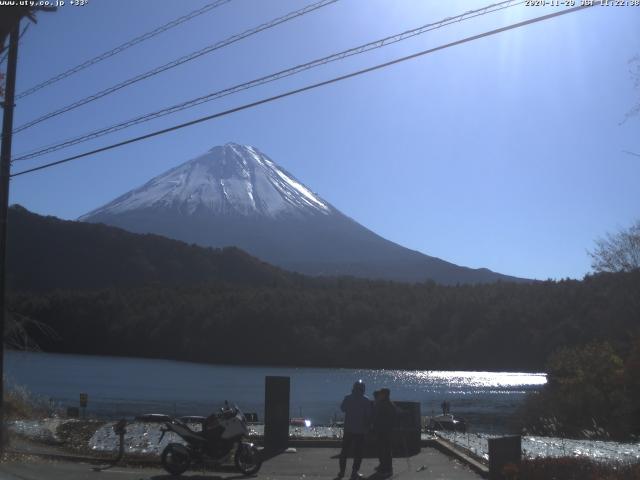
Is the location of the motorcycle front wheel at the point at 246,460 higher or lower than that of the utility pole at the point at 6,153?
lower

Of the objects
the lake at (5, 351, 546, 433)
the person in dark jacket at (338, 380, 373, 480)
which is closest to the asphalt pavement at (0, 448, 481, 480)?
the person in dark jacket at (338, 380, 373, 480)

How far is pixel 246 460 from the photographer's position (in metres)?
12.3

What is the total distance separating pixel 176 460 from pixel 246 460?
38.8 inches

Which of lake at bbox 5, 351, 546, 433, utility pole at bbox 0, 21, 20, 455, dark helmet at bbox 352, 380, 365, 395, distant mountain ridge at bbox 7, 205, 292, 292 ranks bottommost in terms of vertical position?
lake at bbox 5, 351, 546, 433

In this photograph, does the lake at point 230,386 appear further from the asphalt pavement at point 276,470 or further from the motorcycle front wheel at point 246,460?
the motorcycle front wheel at point 246,460

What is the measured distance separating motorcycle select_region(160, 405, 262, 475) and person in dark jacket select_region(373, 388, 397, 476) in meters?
1.82

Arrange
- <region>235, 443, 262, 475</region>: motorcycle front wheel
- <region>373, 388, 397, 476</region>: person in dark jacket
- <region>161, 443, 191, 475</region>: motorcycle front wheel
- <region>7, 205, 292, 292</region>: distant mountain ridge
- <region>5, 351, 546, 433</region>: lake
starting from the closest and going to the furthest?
1. <region>373, 388, 397, 476</region>: person in dark jacket
2. <region>161, 443, 191, 475</region>: motorcycle front wheel
3. <region>235, 443, 262, 475</region>: motorcycle front wheel
4. <region>5, 351, 546, 433</region>: lake
5. <region>7, 205, 292, 292</region>: distant mountain ridge

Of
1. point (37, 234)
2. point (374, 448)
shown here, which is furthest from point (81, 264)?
point (374, 448)

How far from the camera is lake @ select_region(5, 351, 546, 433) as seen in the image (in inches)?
2208

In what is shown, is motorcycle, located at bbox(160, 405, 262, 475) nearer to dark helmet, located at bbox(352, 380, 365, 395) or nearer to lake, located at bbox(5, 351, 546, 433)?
dark helmet, located at bbox(352, 380, 365, 395)

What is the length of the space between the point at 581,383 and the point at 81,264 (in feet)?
378

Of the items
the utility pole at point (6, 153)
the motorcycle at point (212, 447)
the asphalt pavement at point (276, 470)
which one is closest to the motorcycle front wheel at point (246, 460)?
the motorcycle at point (212, 447)

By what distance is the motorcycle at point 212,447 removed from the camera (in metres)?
12.1

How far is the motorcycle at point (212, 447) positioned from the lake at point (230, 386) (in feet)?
109
